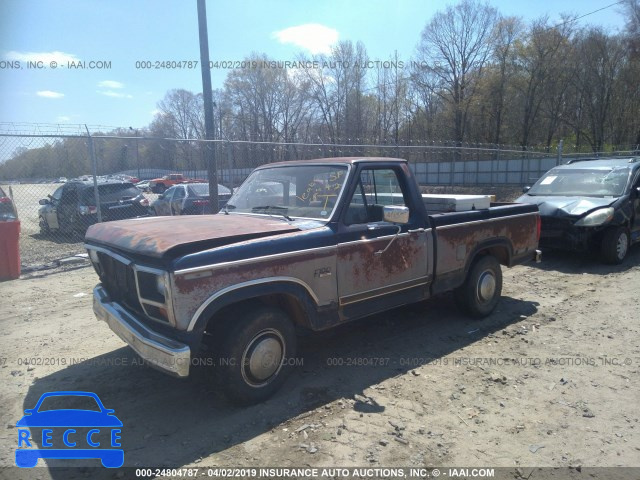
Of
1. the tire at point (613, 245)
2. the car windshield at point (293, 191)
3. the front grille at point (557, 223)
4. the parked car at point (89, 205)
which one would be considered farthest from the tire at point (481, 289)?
the parked car at point (89, 205)

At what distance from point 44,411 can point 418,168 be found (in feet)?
97.0

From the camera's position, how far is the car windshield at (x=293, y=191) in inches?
164

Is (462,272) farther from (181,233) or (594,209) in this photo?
(594,209)

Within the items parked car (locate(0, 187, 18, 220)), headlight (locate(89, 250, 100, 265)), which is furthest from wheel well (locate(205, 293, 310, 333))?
parked car (locate(0, 187, 18, 220))

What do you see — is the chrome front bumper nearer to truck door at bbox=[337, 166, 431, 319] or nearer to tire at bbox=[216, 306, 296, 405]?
tire at bbox=[216, 306, 296, 405]

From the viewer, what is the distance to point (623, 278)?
23.6 feet

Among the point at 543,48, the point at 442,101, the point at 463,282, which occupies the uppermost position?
the point at 543,48

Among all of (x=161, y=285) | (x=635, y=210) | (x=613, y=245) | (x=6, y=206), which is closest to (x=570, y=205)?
(x=613, y=245)

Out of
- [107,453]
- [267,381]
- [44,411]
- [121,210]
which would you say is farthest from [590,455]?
[121,210]

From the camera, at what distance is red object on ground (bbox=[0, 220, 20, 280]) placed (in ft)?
25.2

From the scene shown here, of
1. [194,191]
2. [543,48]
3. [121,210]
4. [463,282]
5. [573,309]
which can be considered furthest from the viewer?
[543,48]

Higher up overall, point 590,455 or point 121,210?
point 121,210

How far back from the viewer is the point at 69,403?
367 centimetres

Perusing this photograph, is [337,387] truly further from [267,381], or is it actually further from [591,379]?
[591,379]
